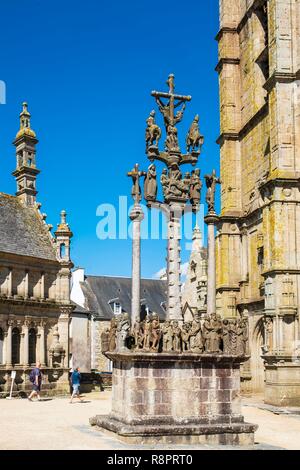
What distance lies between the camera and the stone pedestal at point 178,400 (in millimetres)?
14695

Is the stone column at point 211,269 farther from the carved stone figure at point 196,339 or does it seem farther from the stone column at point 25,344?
the stone column at point 25,344

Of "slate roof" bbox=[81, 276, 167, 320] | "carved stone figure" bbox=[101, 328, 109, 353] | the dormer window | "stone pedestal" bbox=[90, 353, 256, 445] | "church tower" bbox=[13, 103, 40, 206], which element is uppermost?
"church tower" bbox=[13, 103, 40, 206]

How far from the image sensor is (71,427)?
678 inches

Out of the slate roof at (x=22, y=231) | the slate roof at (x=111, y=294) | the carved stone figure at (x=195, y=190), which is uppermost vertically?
the slate roof at (x=22, y=231)

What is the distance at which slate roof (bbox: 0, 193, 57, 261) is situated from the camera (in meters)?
33.0

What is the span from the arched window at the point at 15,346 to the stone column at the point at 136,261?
1656 centimetres

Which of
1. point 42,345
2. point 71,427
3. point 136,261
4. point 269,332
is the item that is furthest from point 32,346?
point 136,261

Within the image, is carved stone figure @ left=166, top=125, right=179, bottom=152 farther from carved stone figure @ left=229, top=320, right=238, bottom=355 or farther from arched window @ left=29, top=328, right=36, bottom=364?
arched window @ left=29, top=328, right=36, bottom=364

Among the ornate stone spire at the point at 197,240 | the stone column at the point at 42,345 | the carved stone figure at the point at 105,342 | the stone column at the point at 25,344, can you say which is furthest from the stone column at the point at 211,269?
the ornate stone spire at the point at 197,240

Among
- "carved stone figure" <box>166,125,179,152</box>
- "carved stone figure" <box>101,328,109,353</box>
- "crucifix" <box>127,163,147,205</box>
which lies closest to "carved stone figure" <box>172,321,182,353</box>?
"carved stone figure" <box>101,328,109,353</box>

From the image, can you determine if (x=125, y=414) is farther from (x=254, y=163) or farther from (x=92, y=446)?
(x=254, y=163)

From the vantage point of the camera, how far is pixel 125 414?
14930mm

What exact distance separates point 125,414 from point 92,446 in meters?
1.44
